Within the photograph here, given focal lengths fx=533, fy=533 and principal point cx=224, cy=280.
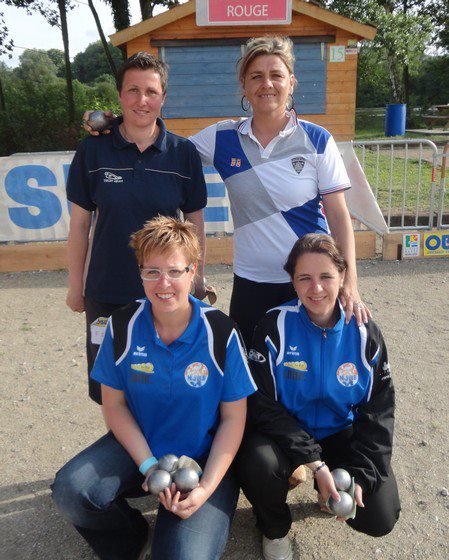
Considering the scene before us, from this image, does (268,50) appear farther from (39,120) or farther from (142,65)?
(39,120)

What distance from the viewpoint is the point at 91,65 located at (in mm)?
56844

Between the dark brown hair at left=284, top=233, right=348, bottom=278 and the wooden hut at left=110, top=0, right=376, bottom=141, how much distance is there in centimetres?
796

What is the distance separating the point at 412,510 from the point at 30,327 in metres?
3.97

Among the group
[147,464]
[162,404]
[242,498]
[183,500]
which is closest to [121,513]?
[147,464]

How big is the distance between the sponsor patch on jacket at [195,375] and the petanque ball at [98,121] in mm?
1217

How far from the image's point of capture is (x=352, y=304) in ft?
8.02

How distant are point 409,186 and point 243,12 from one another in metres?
4.89

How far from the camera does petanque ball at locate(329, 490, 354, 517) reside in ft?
6.93

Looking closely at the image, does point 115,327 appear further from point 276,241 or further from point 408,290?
point 408,290

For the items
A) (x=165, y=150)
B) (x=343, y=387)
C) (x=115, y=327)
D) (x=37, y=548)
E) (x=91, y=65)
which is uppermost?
(x=91, y=65)

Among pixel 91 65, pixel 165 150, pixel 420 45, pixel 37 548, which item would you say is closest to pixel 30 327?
pixel 37 548

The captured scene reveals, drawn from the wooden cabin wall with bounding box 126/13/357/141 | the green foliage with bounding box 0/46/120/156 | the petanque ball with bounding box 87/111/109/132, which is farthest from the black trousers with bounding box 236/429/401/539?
the green foliage with bounding box 0/46/120/156

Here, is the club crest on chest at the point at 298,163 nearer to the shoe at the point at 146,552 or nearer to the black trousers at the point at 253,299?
the black trousers at the point at 253,299

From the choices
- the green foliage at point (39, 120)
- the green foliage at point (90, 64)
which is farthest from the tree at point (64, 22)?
the green foliage at point (90, 64)
